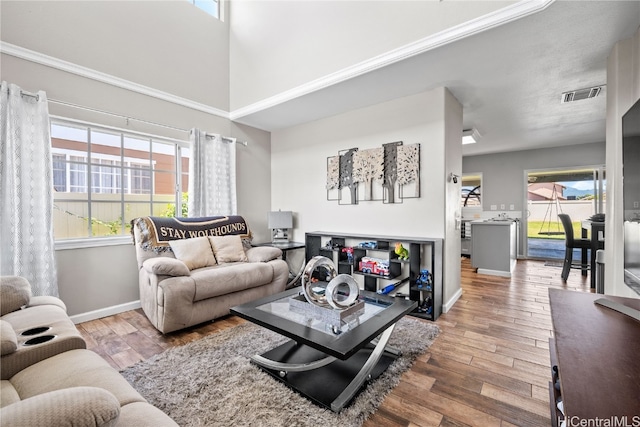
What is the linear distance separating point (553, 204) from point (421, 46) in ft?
20.2

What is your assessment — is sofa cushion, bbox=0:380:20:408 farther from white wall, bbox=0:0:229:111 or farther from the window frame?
white wall, bbox=0:0:229:111

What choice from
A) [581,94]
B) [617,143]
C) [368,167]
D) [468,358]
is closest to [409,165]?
[368,167]

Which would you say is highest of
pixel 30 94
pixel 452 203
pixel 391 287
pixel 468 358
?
pixel 30 94

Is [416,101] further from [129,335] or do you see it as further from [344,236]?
[129,335]

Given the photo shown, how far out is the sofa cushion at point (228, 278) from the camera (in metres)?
2.69

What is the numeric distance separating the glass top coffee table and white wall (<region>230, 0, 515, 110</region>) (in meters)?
2.25

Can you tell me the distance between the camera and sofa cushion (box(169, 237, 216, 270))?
303cm

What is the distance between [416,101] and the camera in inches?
128

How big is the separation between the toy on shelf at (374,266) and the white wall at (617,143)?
187cm

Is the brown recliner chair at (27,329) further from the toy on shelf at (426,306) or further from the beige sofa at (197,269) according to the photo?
the toy on shelf at (426,306)

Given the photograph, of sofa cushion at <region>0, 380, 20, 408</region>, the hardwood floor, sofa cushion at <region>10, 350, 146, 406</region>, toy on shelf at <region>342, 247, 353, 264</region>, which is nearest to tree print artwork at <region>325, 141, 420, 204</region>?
toy on shelf at <region>342, 247, 353, 264</region>

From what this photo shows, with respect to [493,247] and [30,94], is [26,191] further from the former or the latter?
[493,247]

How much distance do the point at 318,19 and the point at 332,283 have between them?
9.38ft

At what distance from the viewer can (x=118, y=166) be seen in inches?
129
